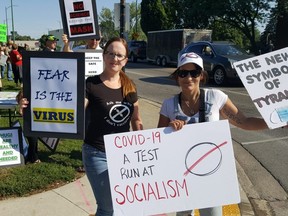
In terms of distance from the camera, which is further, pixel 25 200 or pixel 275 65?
pixel 25 200

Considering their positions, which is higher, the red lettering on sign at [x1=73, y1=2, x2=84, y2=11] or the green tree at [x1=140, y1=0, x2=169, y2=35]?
the green tree at [x1=140, y1=0, x2=169, y2=35]

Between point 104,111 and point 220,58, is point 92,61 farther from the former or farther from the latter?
point 220,58

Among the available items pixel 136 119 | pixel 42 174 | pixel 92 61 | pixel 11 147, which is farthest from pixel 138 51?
pixel 136 119

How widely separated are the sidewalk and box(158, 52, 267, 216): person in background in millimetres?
1664

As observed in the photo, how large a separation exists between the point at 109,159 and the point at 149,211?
0.45 metres

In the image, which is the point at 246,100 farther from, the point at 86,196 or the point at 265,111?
the point at 265,111

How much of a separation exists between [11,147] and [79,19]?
1892 millimetres

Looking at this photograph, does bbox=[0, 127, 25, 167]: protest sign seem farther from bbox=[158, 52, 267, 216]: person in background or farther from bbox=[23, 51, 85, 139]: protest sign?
bbox=[158, 52, 267, 216]: person in background

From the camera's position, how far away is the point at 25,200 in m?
4.08

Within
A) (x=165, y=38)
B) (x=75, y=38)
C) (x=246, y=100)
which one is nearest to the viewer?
(x=75, y=38)

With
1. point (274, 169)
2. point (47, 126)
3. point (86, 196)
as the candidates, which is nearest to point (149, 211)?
point (47, 126)

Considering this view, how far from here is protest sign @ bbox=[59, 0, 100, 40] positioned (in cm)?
461

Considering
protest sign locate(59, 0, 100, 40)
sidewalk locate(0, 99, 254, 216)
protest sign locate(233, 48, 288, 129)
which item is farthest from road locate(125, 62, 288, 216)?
protest sign locate(59, 0, 100, 40)

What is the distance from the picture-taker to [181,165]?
2520 millimetres
